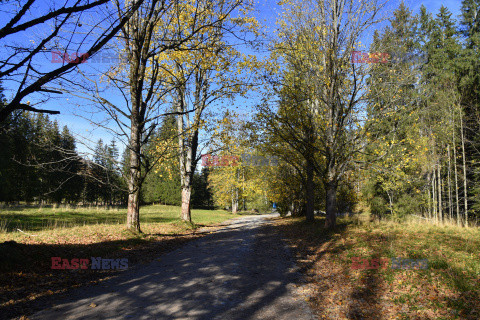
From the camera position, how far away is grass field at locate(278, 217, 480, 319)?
12.8ft

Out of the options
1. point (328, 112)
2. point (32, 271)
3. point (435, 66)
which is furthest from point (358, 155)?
point (435, 66)

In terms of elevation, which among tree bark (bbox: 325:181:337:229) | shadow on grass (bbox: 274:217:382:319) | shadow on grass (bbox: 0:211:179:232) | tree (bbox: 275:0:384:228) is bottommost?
shadow on grass (bbox: 0:211:179:232)

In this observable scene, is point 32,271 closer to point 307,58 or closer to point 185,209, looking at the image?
point 185,209

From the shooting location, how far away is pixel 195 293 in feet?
15.4

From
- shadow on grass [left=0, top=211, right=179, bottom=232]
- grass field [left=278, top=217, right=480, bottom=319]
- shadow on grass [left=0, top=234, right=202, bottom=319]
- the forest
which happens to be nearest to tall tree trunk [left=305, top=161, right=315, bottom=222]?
the forest

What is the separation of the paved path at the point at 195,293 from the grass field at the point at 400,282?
602mm

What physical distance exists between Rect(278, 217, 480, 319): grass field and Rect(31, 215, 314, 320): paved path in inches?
23.7

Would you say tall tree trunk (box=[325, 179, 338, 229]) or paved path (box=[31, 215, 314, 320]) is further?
tall tree trunk (box=[325, 179, 338, 229])

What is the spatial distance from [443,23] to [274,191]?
968 inches

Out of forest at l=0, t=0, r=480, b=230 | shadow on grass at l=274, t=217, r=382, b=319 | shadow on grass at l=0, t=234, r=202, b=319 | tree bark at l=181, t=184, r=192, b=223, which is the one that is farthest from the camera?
tree bark at l=181, t=184, r=192, b=223

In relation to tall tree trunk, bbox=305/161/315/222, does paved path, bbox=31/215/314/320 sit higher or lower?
lower

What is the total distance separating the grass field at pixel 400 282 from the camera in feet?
12.8

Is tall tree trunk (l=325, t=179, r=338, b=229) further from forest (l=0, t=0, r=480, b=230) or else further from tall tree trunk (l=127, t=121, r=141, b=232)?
tall tree trunk (l=127, t=121, r=141, b=232)

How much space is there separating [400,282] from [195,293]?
12.1 ft
